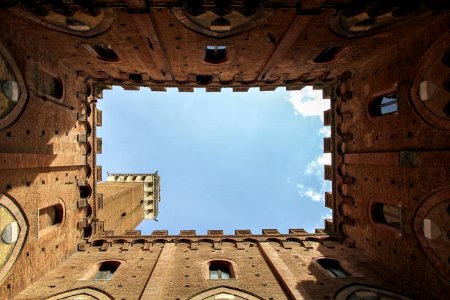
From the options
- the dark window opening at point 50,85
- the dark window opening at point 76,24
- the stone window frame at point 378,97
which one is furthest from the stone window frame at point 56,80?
the stone window frame at point 378,97

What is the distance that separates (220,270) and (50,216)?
7725mm

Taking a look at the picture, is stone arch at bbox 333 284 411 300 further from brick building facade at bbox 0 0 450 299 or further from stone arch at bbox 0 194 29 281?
stone arch at bbox 0 194 29 281

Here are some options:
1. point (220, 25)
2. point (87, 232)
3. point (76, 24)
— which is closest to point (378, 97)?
point (220, 25)

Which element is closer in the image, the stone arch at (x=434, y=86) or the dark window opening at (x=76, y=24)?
the stone arch at (x=434, y=86)

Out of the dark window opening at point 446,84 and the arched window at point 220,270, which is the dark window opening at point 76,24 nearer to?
the arched window at point 220,270

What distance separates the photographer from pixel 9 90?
10.1 metres

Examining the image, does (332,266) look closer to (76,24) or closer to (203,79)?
(203,79)

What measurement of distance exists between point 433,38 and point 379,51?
3.03m


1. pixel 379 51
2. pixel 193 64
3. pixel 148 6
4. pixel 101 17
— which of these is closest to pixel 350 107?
pixel 379 51

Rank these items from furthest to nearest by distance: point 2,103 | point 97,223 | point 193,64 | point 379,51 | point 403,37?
point 97,223
point 193,64
point 379,51
point 403,37
point 2,103

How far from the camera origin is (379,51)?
13.1m

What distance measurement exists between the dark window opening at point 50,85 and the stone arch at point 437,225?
14.9 meters

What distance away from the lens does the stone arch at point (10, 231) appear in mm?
9781

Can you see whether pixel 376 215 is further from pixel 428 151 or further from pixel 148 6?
pixel 148 6
